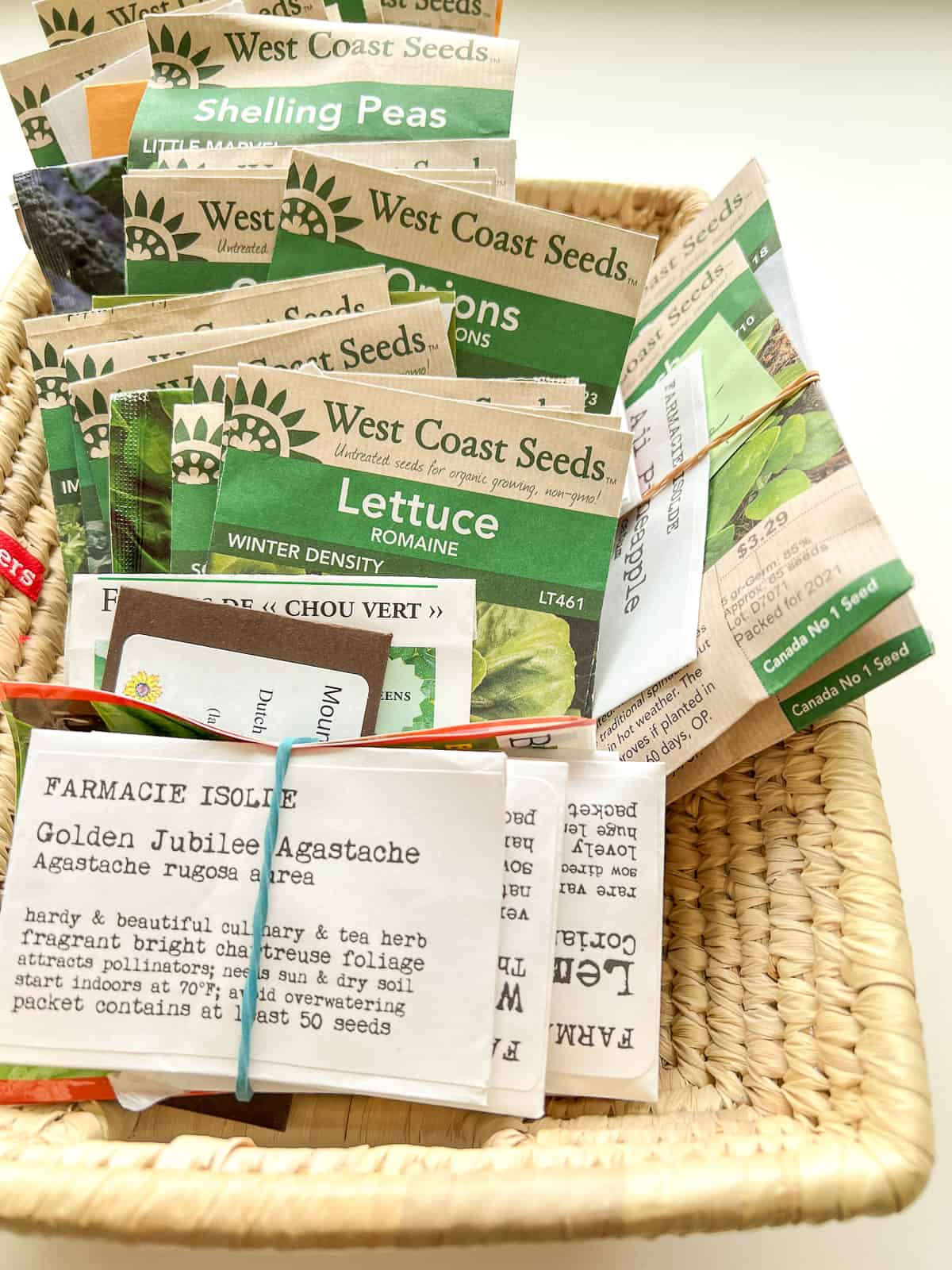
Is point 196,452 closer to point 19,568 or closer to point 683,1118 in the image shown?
point 19,568

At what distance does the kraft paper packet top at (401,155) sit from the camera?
704 millimetres

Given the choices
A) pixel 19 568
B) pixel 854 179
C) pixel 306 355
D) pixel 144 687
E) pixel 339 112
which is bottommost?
pixel 144 687

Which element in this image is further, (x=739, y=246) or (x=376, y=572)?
(x=739, y=246)

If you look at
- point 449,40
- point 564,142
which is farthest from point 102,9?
point 564,142

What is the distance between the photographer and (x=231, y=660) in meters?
0.56

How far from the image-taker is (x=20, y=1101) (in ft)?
1.78

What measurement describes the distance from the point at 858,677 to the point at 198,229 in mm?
485

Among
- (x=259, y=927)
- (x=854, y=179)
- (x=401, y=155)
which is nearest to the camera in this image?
(x=259, y=927)

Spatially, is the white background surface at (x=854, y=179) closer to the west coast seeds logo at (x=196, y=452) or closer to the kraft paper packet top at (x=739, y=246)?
the kraft paper packet top at (x=739, y=246)

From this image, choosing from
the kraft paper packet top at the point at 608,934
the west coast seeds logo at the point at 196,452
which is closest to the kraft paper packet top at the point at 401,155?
the west coast seeds logo at the point at 196,452

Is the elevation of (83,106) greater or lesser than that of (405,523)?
greater

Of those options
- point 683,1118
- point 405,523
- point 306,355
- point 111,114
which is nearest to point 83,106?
point 111,114

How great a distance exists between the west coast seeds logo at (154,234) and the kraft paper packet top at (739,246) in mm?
333

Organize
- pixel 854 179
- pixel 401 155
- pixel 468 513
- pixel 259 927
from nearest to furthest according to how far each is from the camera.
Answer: pixel 259 927
pixel 468 513
pixel 401 155
pixel 854 179
